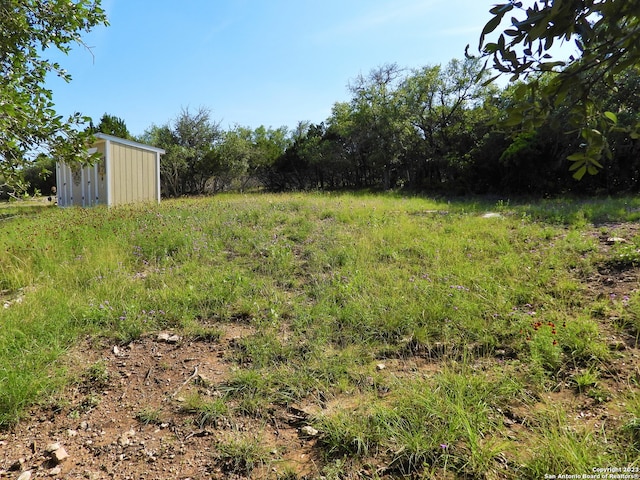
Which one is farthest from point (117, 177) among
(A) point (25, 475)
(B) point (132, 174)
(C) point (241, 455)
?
(C) point (241, 455)

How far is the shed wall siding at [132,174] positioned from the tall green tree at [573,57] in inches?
459

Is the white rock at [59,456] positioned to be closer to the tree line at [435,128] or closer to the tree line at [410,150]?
the tree line at [435,128]

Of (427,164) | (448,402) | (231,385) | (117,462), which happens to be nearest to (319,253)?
(231,385)

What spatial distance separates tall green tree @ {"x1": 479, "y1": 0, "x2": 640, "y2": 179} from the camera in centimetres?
86

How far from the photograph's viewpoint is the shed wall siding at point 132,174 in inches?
414

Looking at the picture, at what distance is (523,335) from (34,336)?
139 inches

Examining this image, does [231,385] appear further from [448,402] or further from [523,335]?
[523,335]

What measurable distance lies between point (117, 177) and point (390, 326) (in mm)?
10848

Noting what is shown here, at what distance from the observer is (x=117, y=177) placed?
10.6 m

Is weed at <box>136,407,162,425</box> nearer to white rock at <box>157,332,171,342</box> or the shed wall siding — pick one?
white rock at <box>157,332,171,342</box>

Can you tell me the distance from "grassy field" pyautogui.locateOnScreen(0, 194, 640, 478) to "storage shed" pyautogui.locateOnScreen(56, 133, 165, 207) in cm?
590

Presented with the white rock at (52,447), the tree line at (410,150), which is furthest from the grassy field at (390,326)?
the tree line at (410,150)

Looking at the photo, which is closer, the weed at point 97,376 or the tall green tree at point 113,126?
the weed at point 97,376

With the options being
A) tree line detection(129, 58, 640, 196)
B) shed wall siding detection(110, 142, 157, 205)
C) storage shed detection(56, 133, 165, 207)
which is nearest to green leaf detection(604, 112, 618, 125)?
tree line detection(129, 58, 640, 196)
